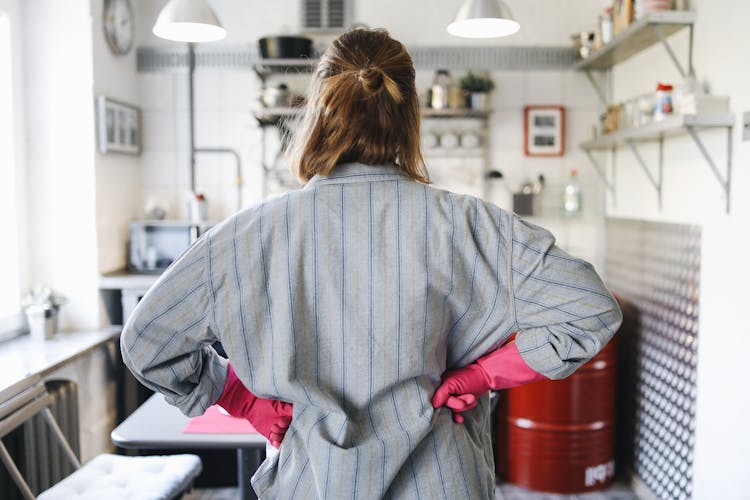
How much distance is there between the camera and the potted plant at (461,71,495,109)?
370cm

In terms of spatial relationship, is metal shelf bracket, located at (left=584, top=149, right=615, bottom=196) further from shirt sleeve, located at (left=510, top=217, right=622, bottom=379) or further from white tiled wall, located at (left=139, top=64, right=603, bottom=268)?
shirt sleeve, located at (left=510, top=217, right=622, bottom=379)

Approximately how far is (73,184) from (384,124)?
262cm

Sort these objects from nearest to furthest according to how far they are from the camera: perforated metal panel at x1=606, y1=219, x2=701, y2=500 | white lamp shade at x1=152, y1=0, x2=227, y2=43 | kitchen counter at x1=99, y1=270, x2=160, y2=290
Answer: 1. white lamp shade at x1=152, y1=0, x2=227, y2=43
2. perforated metal panel at x1=606, y1=219, x2=701, y2=500
3. kitchen counter at x1=99, y1=270, x2=160, y2=290

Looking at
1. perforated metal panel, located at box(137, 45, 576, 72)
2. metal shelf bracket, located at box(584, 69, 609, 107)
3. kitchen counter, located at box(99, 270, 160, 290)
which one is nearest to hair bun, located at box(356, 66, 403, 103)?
kitchen counter, located at box(99, 270, 160, 290)

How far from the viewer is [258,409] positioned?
1.24 m

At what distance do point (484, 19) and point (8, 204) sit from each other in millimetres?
2243

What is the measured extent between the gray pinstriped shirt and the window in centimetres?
233

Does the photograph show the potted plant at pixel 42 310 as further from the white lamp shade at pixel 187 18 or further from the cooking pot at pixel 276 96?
the cooking pot at pixel 276 96

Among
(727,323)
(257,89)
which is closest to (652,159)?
(727,323)

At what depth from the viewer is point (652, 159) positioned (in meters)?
3.21

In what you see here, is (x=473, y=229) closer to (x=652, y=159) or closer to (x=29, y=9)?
(x=652, y=159)

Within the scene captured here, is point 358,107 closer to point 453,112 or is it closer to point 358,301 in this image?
point 358,301

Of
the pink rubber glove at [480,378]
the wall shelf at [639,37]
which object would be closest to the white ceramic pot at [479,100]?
the wall shelf at [639,37]

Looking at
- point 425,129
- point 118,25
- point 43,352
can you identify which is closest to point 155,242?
point 43,352
